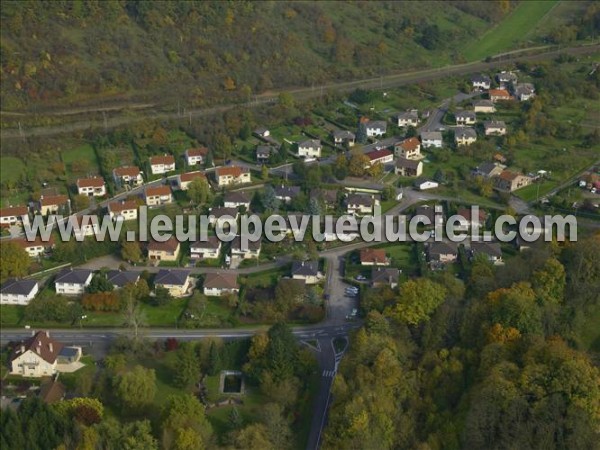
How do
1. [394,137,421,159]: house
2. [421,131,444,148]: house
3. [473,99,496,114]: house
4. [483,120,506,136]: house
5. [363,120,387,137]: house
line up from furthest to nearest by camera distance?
[473,99,496,114]: house, [363,120,387,137]: house, [483,120,506,136]: house, [421,131,444,148]: house, [394,137,421,159]: house

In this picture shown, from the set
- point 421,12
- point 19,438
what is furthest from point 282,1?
point 19,438

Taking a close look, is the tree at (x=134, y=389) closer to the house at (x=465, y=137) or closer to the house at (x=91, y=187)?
the house at (x=91, y=187)

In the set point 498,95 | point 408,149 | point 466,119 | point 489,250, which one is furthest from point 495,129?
point 489,250

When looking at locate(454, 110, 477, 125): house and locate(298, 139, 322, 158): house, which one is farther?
locate(454, 110, 477, 125): house

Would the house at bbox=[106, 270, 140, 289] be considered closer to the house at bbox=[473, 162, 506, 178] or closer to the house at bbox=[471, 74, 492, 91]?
the house at bbox=[473, 162, 506, 178]

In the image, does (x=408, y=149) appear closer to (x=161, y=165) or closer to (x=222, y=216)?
Result: (x=222, y=216)

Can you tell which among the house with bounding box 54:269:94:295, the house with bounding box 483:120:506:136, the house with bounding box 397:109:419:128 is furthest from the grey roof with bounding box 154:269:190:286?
the house with bounding box 483:120:506:136

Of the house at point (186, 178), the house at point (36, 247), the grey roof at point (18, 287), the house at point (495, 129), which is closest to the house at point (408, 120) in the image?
the house at point (495, 129)
